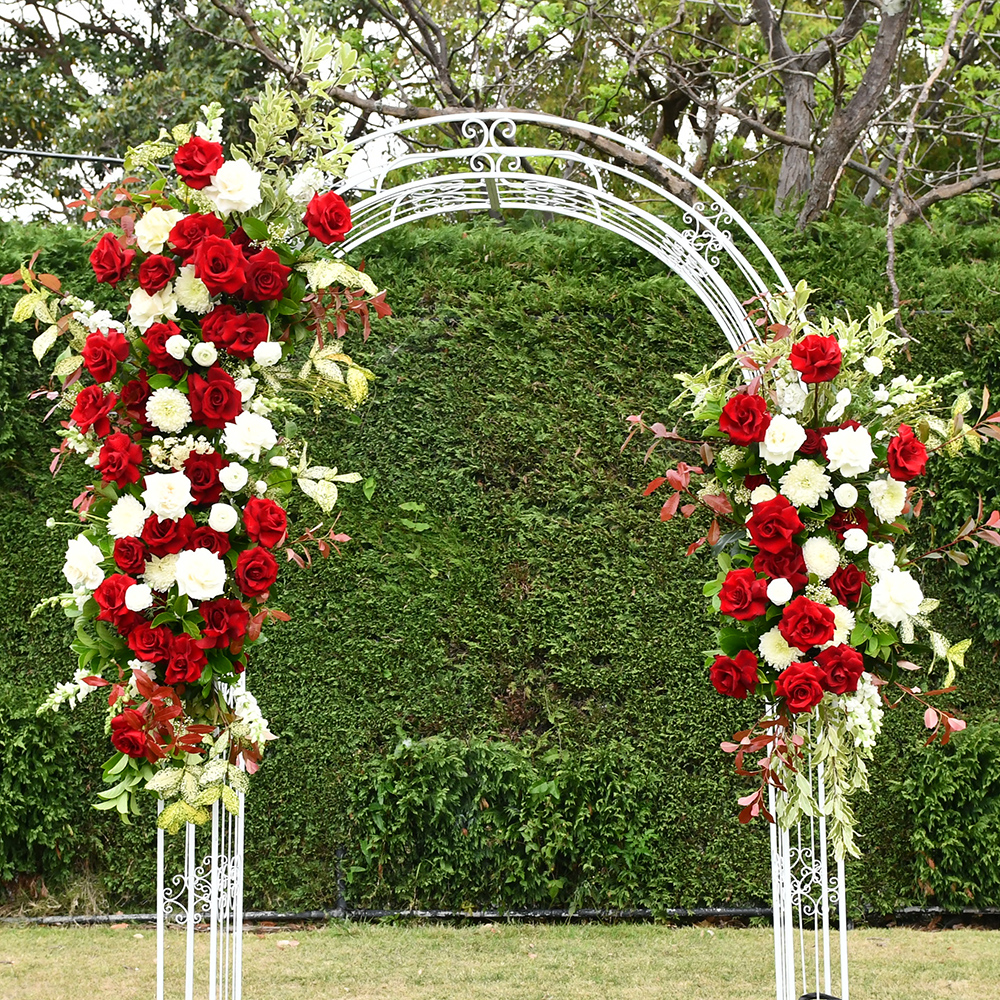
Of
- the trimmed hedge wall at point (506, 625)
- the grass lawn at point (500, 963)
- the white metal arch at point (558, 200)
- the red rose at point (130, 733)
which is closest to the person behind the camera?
the red rose at point (130, 733)

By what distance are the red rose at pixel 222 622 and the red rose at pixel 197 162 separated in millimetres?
1021

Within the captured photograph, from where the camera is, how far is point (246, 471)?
99.3 inches

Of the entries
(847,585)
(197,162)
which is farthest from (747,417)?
(197,162)

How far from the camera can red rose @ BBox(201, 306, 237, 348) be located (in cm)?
252

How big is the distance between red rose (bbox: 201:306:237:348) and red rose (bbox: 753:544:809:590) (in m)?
1.48

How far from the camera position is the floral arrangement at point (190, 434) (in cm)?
243

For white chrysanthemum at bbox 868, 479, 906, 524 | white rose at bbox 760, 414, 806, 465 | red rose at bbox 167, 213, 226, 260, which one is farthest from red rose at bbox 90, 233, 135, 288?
white chrysanthemum at bbox 868, 479, 906, 524

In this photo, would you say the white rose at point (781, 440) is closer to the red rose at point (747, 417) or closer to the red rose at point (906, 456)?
the red rose at point (747, 417)

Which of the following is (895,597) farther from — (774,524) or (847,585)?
(774,524)

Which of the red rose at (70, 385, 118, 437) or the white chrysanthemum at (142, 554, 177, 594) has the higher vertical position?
the red rose at (70, 385, 118, 437)

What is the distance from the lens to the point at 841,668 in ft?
8.48

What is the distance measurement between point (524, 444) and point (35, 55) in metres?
8.27

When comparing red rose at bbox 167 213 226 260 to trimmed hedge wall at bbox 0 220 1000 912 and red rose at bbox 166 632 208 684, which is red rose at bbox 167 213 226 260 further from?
trimmed hedge wall at bbox 0 220 1000 912

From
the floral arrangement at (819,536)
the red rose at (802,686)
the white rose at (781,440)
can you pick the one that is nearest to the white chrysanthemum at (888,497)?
the floral arrangement at (819,536)
